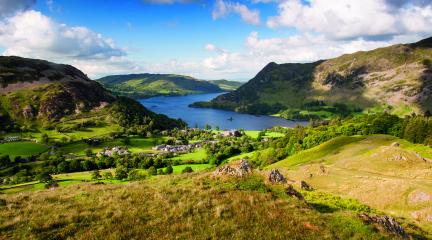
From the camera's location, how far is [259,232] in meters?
18.4

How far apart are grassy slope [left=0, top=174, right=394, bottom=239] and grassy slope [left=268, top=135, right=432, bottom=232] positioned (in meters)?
28.7

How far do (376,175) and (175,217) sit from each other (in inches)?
2575

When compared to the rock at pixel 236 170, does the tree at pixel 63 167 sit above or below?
below

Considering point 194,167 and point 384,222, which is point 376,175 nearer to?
point 384,222

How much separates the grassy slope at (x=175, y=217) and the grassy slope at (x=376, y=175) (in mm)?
28743

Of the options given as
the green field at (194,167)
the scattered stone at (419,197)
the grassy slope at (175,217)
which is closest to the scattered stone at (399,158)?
the scattered stone at (419,197)

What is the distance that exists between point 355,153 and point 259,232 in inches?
3590

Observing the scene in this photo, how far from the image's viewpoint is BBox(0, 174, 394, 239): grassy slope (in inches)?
700

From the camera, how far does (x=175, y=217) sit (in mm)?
19828

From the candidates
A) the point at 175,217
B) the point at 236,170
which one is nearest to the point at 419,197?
the point at 236,170

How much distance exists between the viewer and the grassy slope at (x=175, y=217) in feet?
58.3

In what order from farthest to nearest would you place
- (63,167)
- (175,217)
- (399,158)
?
(63,167) → (399,158) → (175,217)

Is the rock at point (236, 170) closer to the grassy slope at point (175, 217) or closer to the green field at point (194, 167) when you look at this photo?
the grassy slope at point (175, 217)

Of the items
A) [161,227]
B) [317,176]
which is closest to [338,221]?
[161,227]
